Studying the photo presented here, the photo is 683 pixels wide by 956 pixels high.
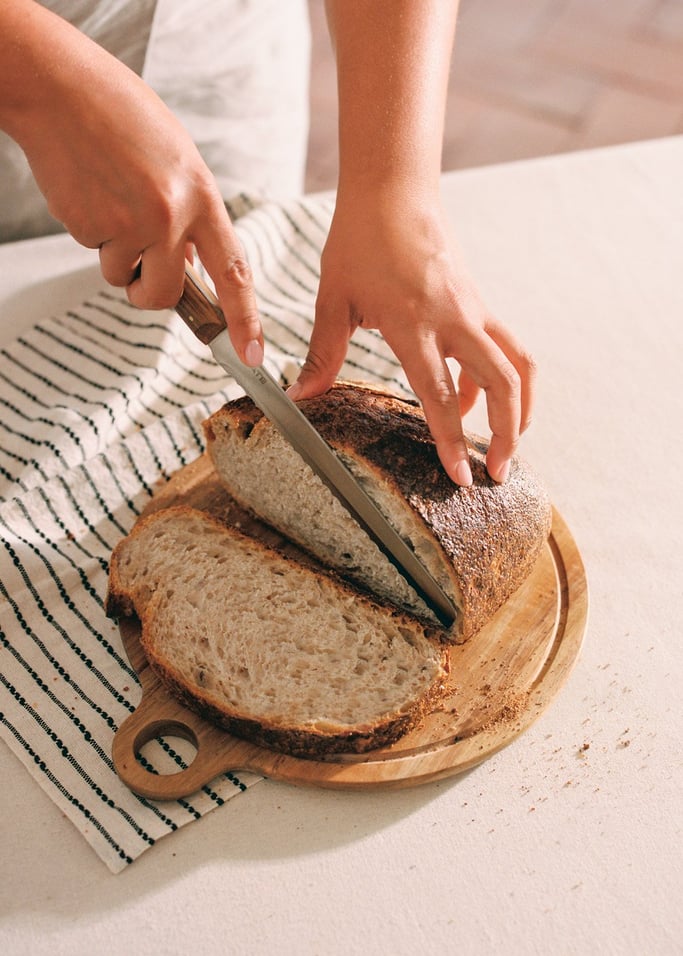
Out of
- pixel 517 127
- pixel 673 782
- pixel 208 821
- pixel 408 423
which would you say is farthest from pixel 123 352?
pixel 517 127

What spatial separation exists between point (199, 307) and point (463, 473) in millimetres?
463

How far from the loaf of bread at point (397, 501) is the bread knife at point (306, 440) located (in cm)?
2

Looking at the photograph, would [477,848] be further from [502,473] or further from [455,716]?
[502,473]

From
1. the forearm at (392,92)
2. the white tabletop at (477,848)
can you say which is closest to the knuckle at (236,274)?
the forearm at (392,92)

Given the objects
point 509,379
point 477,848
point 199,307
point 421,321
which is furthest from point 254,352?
point 477,848

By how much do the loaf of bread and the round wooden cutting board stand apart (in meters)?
0.05

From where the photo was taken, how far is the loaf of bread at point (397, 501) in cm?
141

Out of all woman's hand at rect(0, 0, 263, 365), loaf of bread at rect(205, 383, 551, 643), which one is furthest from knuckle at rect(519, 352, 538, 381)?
woman's hand at rect(0, 0, 263, 365)

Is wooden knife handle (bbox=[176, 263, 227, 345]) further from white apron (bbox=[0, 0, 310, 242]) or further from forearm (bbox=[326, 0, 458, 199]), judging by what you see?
white apron (bbox=[0, 0, 310, 242])

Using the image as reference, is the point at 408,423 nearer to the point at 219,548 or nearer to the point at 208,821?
the point at 219,548

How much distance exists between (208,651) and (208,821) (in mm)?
245

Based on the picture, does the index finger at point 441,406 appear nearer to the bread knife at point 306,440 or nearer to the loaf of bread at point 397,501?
the loaf of bread at point 397,501

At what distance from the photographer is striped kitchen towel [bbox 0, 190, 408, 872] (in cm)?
131

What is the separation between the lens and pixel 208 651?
4.60ft
